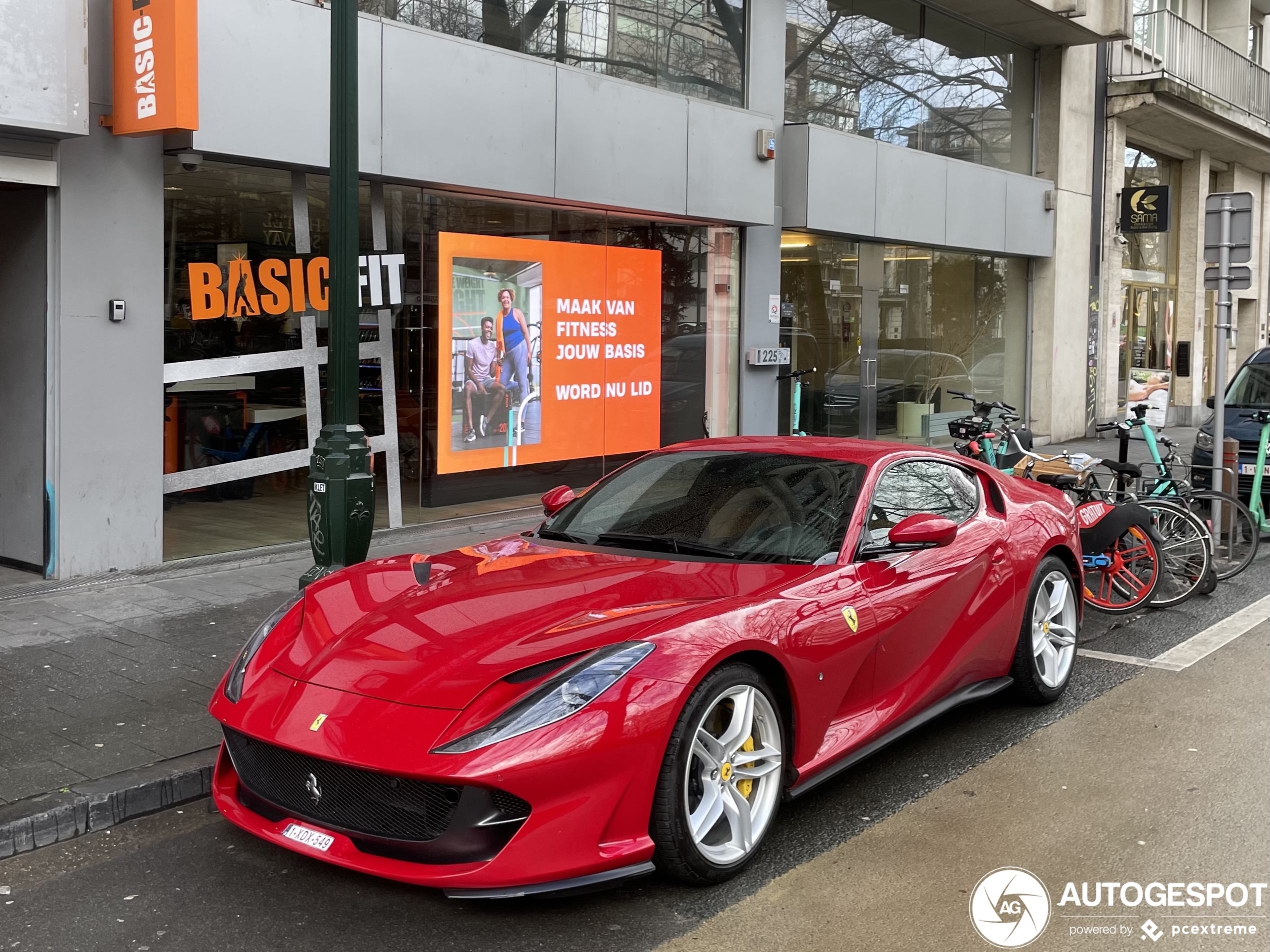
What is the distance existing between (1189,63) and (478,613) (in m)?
24.2

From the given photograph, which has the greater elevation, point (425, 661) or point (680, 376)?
point (680, 376)

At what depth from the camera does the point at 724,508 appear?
5.14 metres

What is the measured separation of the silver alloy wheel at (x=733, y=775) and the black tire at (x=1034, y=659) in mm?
2084

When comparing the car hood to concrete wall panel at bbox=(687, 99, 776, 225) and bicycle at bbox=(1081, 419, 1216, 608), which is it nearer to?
bicycle at bbox=(1081, 419, 1216, 608)

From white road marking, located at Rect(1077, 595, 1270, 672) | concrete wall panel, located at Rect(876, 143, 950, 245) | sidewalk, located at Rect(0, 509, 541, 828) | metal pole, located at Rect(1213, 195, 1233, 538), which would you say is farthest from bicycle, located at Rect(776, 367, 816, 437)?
white road marking, located at Rect(1077, 595, 1270, 672)

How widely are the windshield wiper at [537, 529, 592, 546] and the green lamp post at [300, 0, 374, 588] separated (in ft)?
4.96

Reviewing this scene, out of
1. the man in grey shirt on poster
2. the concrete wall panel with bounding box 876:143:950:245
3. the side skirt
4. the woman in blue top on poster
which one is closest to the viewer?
the side skirt

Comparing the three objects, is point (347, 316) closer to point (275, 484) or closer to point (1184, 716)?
point (275, 484)

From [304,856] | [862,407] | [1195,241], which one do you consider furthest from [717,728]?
[1195,241]

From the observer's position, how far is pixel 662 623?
3994 millimetres

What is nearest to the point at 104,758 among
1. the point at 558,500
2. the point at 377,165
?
the point at 558,500

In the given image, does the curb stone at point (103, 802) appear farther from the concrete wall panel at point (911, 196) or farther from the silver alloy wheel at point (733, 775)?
the concrete wall panel at point (911, 196)

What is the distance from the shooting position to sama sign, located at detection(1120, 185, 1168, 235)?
2136cm

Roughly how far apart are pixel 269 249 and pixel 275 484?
6.08 feet
